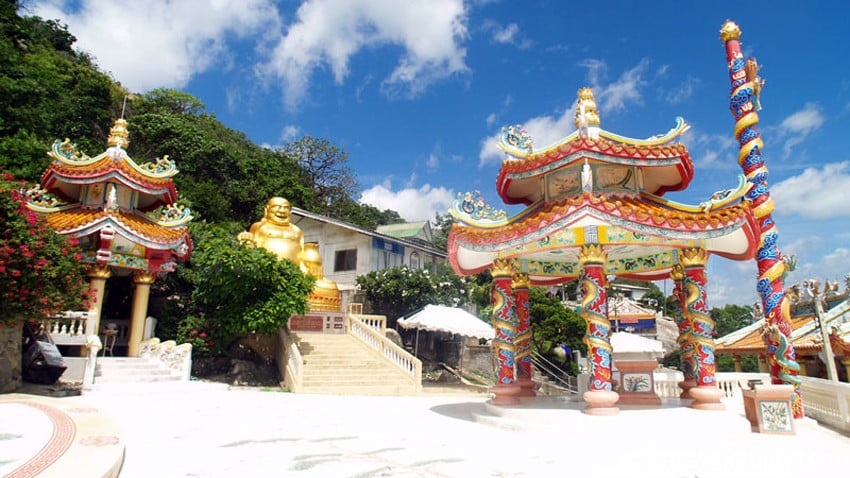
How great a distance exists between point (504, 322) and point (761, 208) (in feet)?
18.4

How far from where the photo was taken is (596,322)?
848 cm

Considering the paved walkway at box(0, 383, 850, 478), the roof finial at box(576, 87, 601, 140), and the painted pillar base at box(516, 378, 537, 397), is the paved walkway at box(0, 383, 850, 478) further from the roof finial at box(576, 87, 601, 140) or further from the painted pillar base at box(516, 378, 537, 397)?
the roof finial at box(576, 87, 601, 140)

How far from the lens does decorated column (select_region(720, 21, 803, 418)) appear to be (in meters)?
9.32

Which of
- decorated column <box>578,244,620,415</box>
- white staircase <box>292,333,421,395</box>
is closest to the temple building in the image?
decorated column <box>578,244,620,415</box>

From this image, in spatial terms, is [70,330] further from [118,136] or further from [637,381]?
[637,381]

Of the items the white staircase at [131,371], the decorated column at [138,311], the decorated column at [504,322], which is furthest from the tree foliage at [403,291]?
the decorated column at [504,322]

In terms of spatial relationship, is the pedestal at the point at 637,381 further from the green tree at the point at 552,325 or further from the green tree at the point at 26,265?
the green tree at the point at 552,325

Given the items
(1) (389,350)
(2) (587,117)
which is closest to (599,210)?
(2) (587,117)

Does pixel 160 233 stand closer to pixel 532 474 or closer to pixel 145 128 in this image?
A: pixel 532 474

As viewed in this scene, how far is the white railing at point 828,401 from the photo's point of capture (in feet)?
34.2

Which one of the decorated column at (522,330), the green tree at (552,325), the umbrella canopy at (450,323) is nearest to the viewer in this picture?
the decorated column at (522,330)

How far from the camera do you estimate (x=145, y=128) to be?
3247 centimetres

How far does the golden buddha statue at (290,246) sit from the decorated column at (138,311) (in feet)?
17.8

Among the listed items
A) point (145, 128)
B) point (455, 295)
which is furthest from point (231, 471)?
point (145, 128)
